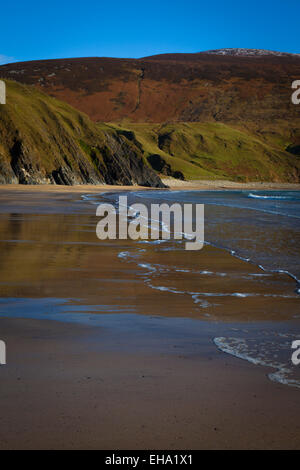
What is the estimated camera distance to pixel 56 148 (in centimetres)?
5844

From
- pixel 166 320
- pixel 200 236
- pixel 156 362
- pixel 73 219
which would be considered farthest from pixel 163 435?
pixel 73 219

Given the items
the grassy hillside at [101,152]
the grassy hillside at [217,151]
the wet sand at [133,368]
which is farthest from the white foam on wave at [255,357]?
the grassy hillside at [217,151]

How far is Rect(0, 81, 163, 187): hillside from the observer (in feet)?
169

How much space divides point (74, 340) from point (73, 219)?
1359cm

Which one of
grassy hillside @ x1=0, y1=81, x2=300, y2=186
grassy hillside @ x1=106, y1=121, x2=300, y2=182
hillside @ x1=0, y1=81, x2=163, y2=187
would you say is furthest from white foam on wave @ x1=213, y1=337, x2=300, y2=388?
grassy hillside @ x1=106, y1=121, x2=300, y2=182

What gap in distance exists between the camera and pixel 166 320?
5207 millimetres

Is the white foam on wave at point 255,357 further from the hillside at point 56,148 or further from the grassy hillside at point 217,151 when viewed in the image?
the grassy hillside at point 217,151

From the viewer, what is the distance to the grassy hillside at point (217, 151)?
133 metres

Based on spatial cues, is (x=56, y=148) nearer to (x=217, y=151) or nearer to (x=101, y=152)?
(x=101, y=152)

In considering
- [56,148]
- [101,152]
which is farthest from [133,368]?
[101,152]

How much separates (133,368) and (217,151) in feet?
477

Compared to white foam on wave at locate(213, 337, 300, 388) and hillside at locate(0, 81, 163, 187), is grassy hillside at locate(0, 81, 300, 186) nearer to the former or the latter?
hillside at locate(0, 81, 163, 187)

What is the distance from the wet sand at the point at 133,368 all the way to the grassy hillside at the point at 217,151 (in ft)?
383

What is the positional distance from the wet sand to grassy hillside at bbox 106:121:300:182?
117 m
